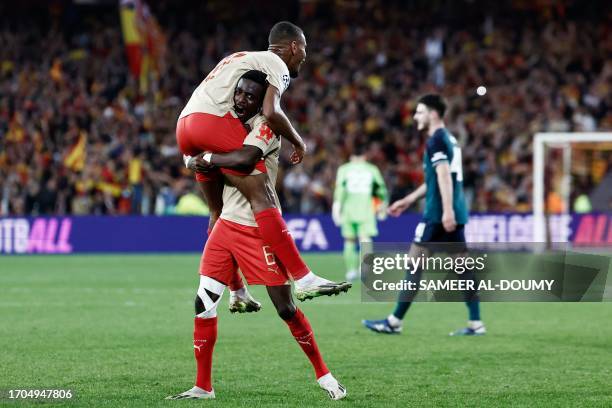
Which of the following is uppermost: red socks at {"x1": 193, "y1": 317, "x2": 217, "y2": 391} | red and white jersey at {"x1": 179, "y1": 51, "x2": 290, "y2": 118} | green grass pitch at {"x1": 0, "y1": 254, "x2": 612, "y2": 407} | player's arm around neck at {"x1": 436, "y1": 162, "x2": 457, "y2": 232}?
red and white jersey at {"x1": 179, "y1": 51, "x2": 290, "y2": 118}

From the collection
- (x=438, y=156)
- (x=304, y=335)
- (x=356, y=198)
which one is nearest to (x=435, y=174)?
(x=438, y=156)

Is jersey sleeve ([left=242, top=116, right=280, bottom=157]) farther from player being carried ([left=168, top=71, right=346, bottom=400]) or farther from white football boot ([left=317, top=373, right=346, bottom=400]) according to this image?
white football boot ([left=317, top=373, right=346, bottom=400])

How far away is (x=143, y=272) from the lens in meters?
18.7

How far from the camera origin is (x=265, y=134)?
6.32m

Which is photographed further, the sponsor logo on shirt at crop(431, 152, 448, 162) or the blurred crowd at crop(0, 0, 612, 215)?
the blurred crowd at crop(0, 0, 612, 215)

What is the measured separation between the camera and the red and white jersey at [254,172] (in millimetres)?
6309

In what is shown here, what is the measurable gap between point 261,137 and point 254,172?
0.23 metres

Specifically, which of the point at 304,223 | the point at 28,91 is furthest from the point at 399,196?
the point at 28,91

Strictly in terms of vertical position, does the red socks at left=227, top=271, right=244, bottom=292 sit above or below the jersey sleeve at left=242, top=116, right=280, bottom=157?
below

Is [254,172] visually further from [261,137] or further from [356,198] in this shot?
[356,198]

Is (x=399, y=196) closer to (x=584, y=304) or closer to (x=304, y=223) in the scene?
(x=304, y=223)

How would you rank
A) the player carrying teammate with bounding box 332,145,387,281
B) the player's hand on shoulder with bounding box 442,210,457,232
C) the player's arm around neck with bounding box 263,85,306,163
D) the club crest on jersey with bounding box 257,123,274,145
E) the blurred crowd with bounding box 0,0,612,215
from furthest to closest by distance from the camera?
the blurred crowd with bounding box 0,0,612,215 < the player carrying teammate with bounding box 332,145,387,281 < the player's hand on shoulder with bounding box 442,210,457,232 < the club crest on jersey with bounding box 257,123,274,145 < the player's arm around neck with bounding box 263,85,306,163

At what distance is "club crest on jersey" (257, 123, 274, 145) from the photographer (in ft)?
20.7

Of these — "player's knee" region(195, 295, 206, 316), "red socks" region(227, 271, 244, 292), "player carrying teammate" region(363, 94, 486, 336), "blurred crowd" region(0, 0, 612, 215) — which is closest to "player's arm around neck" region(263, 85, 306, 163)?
"red socks" region(227, 271, 244, 292)
